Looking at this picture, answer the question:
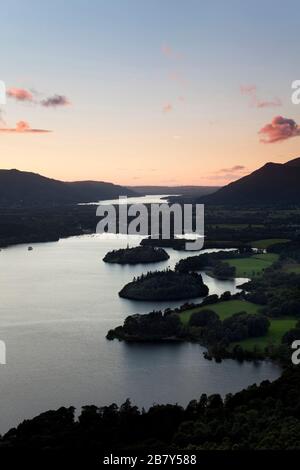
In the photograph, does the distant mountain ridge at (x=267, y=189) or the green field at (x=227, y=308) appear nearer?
the green field at (x=227, y=308)

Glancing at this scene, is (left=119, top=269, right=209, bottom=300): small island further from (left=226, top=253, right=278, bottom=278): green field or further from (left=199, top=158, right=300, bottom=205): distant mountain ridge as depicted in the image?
(left=199, top=158, right=300, bottom=205): distant mountain ridge

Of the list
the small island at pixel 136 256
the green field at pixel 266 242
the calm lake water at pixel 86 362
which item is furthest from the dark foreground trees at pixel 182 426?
the green field at pixel 266 242

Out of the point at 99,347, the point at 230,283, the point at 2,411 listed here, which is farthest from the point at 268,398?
the point at 230,283

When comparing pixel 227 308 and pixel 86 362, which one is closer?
pixel 86 362

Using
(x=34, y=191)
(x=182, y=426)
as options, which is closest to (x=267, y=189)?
(x=34, y=191)

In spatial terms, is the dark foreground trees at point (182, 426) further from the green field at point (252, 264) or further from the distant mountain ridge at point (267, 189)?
the distant mountain ridge at point (267, 189)

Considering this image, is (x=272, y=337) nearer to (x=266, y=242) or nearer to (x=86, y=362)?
(x=86, y=362)
